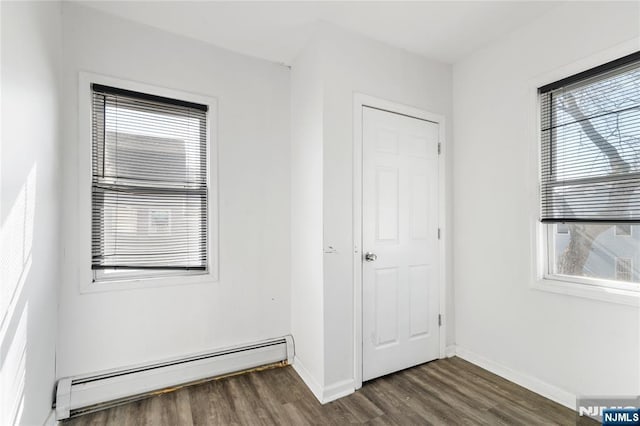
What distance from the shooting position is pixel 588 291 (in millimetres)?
1878

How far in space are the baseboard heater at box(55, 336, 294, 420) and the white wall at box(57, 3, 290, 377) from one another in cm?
8

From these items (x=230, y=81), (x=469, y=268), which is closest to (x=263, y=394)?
(x=469, y=268)

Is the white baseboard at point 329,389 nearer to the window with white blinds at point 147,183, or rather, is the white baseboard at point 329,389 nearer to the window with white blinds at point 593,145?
the window with white blinds at point 147,183

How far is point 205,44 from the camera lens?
240 centimetres

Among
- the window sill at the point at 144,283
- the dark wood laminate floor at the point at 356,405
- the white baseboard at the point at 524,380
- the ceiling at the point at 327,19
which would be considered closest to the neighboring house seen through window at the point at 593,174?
the ceiling at the point at 327,19

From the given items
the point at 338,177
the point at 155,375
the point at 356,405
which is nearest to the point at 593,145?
the point at 338,177

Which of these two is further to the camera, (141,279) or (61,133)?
(141,279)

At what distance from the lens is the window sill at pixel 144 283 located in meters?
2.03

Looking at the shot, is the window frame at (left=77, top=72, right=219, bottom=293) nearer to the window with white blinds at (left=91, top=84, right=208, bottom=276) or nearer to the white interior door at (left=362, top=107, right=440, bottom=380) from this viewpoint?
the window with white blinds at (left=91, top=84, right=208, bottom=276)

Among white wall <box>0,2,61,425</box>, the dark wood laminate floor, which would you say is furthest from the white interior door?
white wall <box>0,2,61,425</box>

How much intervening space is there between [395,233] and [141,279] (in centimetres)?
202

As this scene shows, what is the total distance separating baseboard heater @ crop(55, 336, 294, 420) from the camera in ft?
6.22

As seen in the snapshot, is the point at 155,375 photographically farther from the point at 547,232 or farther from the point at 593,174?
the point at 593,174

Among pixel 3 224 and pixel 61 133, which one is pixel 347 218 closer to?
pixel 3 224
